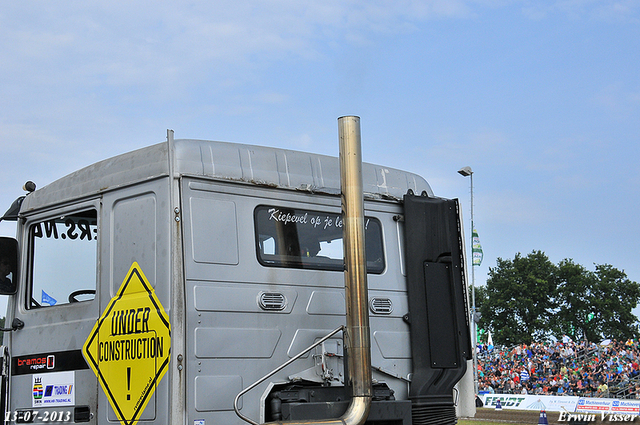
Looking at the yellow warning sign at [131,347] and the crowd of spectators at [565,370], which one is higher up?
the yellow warning sign at [131,347]

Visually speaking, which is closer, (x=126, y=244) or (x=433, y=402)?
(x=126, y=244)

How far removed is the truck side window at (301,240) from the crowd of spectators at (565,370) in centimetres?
2647

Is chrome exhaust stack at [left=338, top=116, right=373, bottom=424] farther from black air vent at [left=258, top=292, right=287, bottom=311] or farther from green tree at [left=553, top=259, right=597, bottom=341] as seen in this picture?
green tree at [left=553, top=259, right=597, bottom=341]

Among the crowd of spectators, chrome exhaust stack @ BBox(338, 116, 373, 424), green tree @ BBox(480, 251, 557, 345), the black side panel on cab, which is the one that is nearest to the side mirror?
chrome exhaust stack @ BBox(338, 116, 373, 424)

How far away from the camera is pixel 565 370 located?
119 ft

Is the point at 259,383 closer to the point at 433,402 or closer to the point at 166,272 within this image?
the point at 166,272

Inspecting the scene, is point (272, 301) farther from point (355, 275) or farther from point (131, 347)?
point (131, 347)

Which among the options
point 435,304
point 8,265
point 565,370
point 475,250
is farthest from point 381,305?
point 475,250

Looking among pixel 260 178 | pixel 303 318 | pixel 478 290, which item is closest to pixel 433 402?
pixel 303 318

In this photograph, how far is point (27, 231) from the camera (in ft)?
20.0

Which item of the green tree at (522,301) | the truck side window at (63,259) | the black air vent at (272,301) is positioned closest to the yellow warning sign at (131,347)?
the truck side window at (63,259)

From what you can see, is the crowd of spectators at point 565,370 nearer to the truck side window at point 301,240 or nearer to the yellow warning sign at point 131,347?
the truck side window at point 301,240

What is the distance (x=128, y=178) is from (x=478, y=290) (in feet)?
273

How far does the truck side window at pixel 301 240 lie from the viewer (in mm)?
5375
